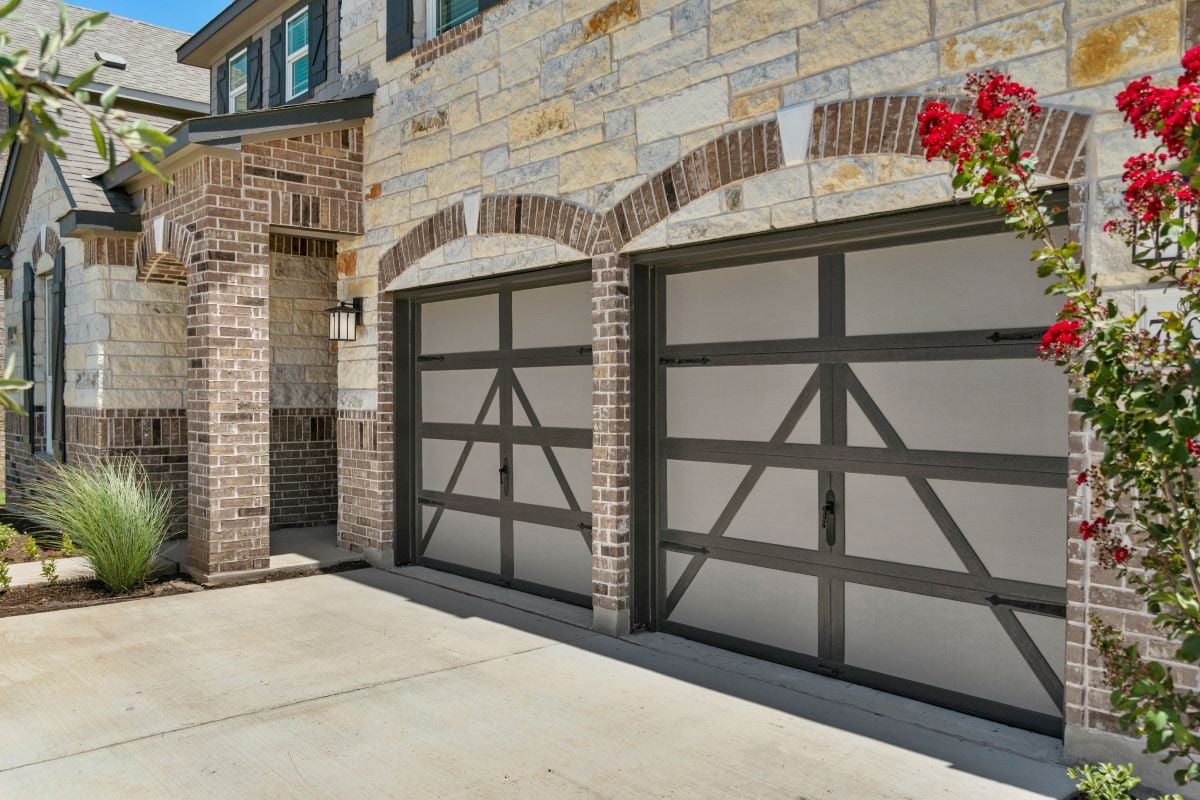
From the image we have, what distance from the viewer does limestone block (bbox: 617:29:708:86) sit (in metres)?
5.80

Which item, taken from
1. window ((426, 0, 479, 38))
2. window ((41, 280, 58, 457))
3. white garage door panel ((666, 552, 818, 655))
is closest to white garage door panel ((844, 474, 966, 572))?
white garage door panel ((666, 552, 818, 655))

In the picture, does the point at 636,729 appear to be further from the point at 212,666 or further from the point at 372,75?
the point at 372,75

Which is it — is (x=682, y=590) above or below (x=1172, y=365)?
below

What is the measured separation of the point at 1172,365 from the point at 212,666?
5.52 m

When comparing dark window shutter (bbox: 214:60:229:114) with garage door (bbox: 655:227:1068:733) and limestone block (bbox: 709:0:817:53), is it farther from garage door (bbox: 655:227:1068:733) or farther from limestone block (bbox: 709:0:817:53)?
limestone block (bbox: 709:0:817:53)

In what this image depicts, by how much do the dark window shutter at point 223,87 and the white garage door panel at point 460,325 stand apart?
7.23m

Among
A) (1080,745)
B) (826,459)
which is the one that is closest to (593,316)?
(826,459)

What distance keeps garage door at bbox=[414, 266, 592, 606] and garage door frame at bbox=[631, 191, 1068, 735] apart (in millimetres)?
744

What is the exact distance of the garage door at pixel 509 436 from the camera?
7.18 metres

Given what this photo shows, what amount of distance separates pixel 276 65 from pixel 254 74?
0.87 meters

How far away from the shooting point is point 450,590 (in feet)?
25.6

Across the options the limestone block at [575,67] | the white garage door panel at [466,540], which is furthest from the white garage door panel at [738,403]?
the white garage door panel at [466,540]

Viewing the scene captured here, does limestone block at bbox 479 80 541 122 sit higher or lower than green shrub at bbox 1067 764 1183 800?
higher

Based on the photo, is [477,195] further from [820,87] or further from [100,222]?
[100,222]
